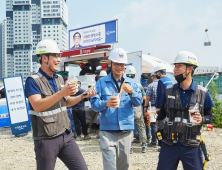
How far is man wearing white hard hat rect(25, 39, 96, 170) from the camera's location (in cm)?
238

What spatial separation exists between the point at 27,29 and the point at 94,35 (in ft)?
414

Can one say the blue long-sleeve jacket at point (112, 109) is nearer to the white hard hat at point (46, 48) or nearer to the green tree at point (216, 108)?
the white hard hat at point (46, 48)

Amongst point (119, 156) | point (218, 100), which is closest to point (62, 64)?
point (218, 100)

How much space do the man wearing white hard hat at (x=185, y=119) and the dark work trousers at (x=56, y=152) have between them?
1.01 meters

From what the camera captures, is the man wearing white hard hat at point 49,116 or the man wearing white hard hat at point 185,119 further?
the man wearing white hard hat at point 185,119

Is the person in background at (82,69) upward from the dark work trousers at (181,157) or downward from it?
upward

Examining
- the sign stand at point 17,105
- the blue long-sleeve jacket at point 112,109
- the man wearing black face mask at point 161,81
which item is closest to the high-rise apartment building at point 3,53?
the sign stand at point 17,105

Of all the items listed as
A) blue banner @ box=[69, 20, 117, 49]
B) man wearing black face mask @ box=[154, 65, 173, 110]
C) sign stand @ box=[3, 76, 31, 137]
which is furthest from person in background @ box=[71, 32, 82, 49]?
man wearing black face mask @ box=[154, 65, 173, 110]

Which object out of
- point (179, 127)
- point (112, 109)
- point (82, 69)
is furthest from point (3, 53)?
point (179, 127)

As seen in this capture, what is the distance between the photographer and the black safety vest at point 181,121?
101 inches

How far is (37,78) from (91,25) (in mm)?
8241

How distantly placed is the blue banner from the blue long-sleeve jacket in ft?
20.4

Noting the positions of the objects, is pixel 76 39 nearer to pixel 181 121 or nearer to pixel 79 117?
pixel 79 117

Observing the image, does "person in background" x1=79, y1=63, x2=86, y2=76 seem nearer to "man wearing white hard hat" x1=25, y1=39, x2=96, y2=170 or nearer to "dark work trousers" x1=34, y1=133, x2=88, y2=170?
"man wearing white hard hat" x1=25, y1=39, x2=96, y2=170
